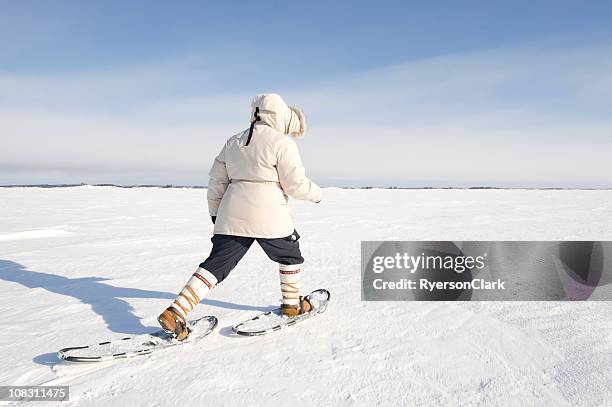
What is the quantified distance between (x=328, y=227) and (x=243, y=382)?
7057mm

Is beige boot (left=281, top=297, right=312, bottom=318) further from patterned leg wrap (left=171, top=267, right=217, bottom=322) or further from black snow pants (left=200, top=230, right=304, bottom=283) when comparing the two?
patterned leg wrap (left=171, top=267, right=217, bottom=322)

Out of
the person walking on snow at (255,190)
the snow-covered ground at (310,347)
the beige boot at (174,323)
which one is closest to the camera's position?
the snow-covered ground at (310,347)

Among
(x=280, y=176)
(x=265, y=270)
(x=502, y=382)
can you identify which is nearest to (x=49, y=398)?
(x=280, y=176)

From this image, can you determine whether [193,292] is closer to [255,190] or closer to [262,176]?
[255,190]

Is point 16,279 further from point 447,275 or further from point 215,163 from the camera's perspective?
point 447,275

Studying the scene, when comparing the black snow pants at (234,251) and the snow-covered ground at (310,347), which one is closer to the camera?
the snow-covered ground at (310,347)

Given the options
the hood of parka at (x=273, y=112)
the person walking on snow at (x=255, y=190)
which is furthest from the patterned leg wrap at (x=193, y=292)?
the hood of parka at (x=273, y=112)

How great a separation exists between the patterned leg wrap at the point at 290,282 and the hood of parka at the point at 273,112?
1.02 m

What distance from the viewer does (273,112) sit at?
2766 mm

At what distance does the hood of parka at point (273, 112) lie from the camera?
2.77m

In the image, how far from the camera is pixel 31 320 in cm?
309

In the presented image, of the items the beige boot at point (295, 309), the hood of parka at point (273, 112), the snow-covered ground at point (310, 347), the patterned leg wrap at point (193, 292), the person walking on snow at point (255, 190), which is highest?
the hood of parka at point (273, 112)

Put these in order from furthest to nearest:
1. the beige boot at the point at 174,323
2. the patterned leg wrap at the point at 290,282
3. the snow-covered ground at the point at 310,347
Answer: the patterned leg wrap at the point at 290,282 < the beige boot at the point at 174,323 < the snow-covered ground at the point at 310,347

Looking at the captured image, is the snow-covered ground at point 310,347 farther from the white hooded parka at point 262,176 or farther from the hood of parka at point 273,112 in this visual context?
the hood of parka at point 273,112
